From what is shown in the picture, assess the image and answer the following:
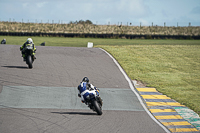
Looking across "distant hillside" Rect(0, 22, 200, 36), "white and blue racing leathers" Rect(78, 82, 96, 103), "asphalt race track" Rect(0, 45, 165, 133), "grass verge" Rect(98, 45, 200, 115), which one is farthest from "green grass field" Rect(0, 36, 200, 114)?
"distant hillside" Rect(0, 22, 200, 36)

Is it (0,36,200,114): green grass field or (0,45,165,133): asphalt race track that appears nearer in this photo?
(0,45,165,133): asphalt race track

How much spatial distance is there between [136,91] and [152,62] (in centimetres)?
855

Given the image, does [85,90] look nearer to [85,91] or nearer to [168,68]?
[85,91]

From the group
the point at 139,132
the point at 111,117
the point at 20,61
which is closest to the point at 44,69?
the point at 20,61

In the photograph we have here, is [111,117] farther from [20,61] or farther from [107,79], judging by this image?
[20,61]

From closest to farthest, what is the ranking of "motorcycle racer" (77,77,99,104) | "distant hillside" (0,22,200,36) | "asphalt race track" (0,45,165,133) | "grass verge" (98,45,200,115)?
"asphalt race track" (0,45,165,133) < "motorcycle racer" (77,77,99,104) < "grass verge" (98,45,200,115) < "distant hillside" (0,22,200,36)

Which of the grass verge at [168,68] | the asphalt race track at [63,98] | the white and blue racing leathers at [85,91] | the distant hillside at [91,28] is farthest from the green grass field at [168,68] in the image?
the distant hillside at [91,28]

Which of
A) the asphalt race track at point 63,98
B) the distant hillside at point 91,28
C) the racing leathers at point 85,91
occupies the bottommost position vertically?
the asphalt race track at point 63,98

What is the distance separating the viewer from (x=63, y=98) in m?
14.2

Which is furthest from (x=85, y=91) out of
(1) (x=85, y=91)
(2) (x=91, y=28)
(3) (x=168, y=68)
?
(2) (x=91, y=28)

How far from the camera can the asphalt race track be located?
410 inches

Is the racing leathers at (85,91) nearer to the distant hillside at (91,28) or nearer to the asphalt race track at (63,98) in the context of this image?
the asphalt race track at (63,98)

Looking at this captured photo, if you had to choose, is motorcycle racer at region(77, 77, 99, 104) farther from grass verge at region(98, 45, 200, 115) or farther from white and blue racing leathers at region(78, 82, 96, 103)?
grass verge at region(98, 45, 200, 115)

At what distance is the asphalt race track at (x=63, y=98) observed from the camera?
10.4 m
